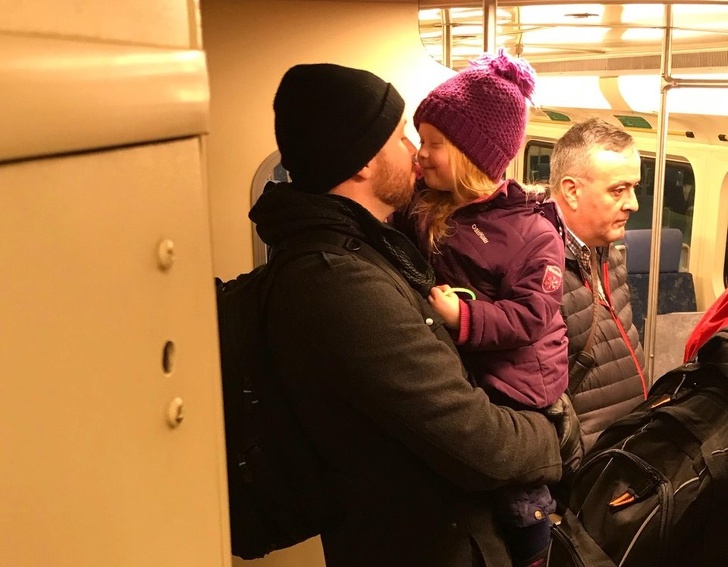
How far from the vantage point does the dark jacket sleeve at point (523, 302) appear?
1.54 m

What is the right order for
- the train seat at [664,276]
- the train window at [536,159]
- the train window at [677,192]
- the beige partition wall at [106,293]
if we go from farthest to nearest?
1. the train window at [536,159]
2. the train seat at [664,276]
3. the train window at [677,192]
4. the beige partition wall at [106,293]

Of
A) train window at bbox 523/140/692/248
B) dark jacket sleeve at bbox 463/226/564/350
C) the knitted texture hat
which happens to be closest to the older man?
dark jacket sleeve at bbox 463/226/564/350

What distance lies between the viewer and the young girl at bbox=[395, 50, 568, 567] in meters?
1.60

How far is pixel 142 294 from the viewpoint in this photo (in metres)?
0.56

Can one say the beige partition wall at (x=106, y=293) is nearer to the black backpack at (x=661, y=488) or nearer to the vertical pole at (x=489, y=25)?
the black backpack at (x=661, y=488)

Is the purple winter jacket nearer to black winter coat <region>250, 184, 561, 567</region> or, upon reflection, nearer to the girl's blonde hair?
the girl's blonde hair

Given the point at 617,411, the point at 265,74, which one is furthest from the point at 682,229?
the point at 265,74

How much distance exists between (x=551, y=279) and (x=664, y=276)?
4.48 metres

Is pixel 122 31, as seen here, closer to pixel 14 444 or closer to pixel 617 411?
pixel 14 444

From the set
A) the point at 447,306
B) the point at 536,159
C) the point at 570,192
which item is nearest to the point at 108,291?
the point at 447,306

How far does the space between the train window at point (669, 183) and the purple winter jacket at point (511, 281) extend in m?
3.10

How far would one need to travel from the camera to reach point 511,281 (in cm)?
163

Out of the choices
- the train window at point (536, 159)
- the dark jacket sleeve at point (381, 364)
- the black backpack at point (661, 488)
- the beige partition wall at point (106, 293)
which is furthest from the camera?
the train window at point (536, 159)

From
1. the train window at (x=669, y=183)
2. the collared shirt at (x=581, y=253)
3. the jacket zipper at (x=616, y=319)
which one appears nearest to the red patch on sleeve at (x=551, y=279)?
the collared shirt at (x=581, y=253)
